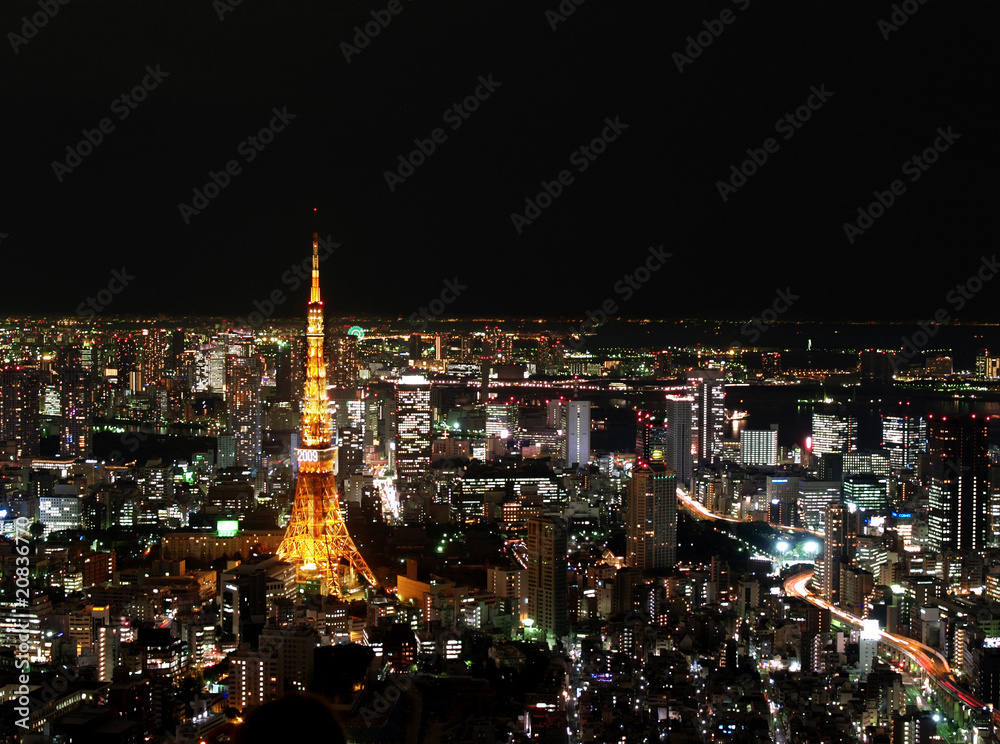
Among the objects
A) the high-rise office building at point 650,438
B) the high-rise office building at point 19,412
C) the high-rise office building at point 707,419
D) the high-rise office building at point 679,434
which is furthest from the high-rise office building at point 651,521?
the high-rise office building at point 19,412

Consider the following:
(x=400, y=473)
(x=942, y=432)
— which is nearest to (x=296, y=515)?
(x=400, y=473)

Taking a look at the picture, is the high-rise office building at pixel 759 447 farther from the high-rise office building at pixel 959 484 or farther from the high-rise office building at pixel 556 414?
the high-rise office building at pixel 959 484

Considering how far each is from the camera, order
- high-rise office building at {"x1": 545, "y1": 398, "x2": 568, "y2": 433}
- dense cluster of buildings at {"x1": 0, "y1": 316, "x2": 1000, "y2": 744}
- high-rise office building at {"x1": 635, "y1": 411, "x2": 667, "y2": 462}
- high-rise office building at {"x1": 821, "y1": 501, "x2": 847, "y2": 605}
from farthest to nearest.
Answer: high-rise office building at {"x1": 545, "y1": 398, "x2": 568, "y2": 433} < high-rise office building at {"x1": 635, "y1": 411, "x2": 667, "y2": 462} < high-rise office building at {"x1": 821, "y1": 501, "x2": 847, "y2": 605} < dense cluster of buildings at {"x1": 0, "y1": 316, "x2": 1000, "y2": 744}

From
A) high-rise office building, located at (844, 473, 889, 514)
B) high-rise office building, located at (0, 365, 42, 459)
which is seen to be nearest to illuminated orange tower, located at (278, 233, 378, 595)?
high-rise office building, located at (844, 473, 889, 514)

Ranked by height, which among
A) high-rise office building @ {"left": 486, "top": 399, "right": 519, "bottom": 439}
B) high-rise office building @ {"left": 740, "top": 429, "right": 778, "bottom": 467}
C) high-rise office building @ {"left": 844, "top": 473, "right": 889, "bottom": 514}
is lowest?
high-rise office building @ {"left": 844, "top": 473, "right": 889, "bottom": 514}

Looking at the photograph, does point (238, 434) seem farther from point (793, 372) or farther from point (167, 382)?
point (793, 372)

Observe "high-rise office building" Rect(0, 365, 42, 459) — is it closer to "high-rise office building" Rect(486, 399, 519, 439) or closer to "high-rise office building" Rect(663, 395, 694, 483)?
"high-rise office building" Rect(486, 399, 519, 439)
